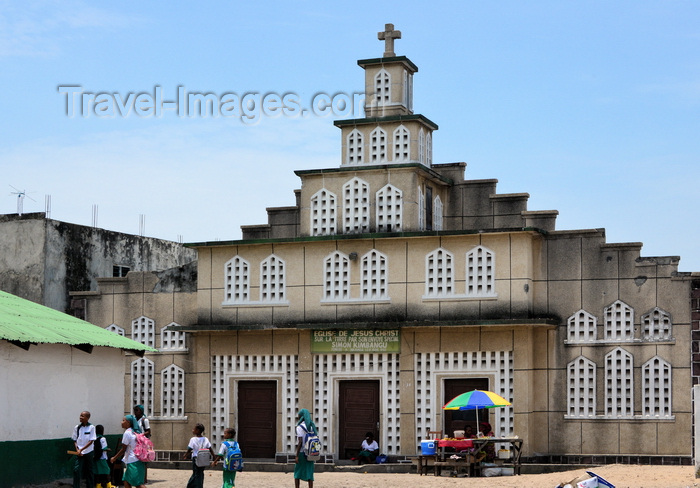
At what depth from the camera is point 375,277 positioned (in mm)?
28781

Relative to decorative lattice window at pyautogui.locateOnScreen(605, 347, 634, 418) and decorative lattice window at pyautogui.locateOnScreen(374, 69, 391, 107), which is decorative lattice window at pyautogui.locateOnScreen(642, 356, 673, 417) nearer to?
decorative lattice window at pyautogui.locateOnScreen(605, 347, 634, 418)

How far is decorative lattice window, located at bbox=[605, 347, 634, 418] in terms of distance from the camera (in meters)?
27.1

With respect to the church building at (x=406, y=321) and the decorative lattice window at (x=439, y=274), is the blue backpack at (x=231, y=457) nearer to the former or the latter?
the church building at (x=406, y=321)

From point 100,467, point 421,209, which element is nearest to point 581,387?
point 421,209

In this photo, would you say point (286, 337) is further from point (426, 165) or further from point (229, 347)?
point (426, 165)

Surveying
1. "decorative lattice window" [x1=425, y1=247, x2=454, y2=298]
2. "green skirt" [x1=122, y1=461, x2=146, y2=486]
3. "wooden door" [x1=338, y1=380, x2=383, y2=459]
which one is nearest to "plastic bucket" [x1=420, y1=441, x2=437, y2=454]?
"wooden door" [x1=338, y1=380, x2=383, y2=459]

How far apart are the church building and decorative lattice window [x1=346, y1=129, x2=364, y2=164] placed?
0.13 ft

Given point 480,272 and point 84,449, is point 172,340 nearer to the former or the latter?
point 480,272

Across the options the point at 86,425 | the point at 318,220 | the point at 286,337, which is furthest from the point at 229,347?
the point at 86,425

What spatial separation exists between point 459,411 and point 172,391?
8064 mm

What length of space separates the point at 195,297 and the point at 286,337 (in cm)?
326

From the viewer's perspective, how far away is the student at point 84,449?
20797 millimetres

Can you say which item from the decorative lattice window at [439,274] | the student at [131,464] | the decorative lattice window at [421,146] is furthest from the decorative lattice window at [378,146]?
the student at [131,464]

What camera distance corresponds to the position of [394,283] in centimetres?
2856
